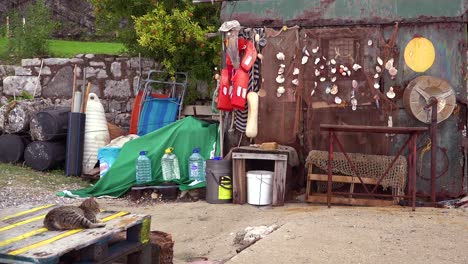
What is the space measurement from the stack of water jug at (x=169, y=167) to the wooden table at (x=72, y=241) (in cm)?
460

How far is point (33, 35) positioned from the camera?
14008 mm

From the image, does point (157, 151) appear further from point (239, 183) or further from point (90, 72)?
point (90, 72)

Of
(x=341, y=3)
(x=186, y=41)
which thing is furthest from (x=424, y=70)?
(x=186, y=41)

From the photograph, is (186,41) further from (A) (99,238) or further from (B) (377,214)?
(A) (99,238)

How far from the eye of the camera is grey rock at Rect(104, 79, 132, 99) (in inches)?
516

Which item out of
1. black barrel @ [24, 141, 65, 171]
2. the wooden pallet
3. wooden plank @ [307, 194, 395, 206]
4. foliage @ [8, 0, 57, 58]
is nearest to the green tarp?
black barrel @ [24, 141, 65, 171]

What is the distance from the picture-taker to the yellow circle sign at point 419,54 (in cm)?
943

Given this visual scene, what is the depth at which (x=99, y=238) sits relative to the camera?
4566 mm

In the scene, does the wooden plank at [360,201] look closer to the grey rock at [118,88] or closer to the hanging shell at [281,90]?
the hanging shell at [281,90]

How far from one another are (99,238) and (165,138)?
19.8ft

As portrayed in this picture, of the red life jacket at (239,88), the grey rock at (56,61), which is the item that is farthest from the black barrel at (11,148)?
the red life jacket at (239,88)

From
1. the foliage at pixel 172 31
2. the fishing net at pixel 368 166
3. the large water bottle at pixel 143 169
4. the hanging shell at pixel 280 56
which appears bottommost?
the large water bottle at pixel 143 169

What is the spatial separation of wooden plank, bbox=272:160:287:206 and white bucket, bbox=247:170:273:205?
0.24 feet

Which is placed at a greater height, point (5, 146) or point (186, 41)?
point (186, 41)
